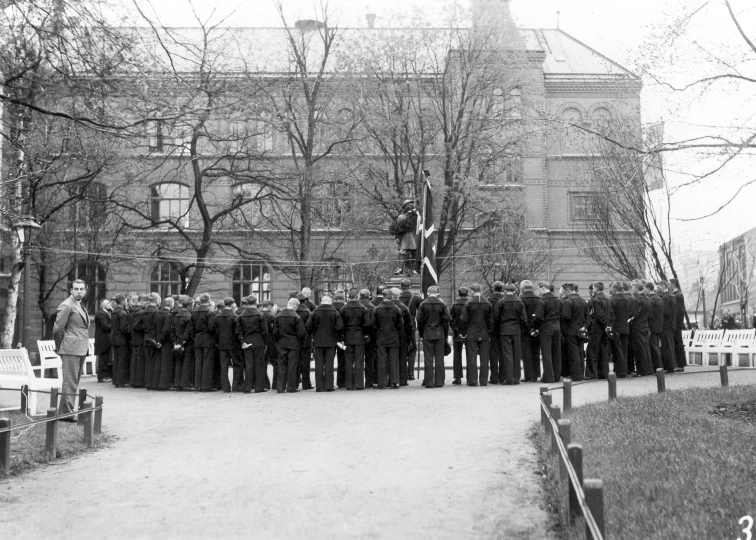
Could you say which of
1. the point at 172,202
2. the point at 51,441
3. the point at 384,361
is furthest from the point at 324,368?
the point at 172,202

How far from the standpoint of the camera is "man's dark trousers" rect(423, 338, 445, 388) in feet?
57.7

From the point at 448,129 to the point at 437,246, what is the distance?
507 centimetres

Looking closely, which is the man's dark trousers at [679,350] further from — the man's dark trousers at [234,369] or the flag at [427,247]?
the man's dark trousers at [234,369]

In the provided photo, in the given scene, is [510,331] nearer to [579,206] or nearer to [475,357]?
[475,357]

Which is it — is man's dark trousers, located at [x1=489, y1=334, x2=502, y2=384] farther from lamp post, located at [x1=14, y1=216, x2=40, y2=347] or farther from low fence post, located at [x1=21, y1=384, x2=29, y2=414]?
lamp post, located at [x1=14, y1=216, x2=40, y2=347]

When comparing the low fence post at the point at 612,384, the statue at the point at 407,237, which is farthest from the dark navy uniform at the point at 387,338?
the statue at the point at 407,237

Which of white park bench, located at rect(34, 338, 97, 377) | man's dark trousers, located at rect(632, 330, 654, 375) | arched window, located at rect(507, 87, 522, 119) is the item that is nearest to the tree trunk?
white park bench, located at rect(34, 338, 97, 377)

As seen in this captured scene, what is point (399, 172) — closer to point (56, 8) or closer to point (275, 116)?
point (275, 116)

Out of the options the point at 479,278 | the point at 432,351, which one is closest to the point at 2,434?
the point at 432,351

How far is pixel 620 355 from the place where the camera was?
1867cm

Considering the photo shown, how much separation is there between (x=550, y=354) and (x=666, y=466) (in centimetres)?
1012

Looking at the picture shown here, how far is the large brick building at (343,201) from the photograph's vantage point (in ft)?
123

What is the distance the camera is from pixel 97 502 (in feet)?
24.3

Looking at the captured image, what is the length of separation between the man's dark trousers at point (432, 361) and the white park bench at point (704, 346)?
31.3 ft
